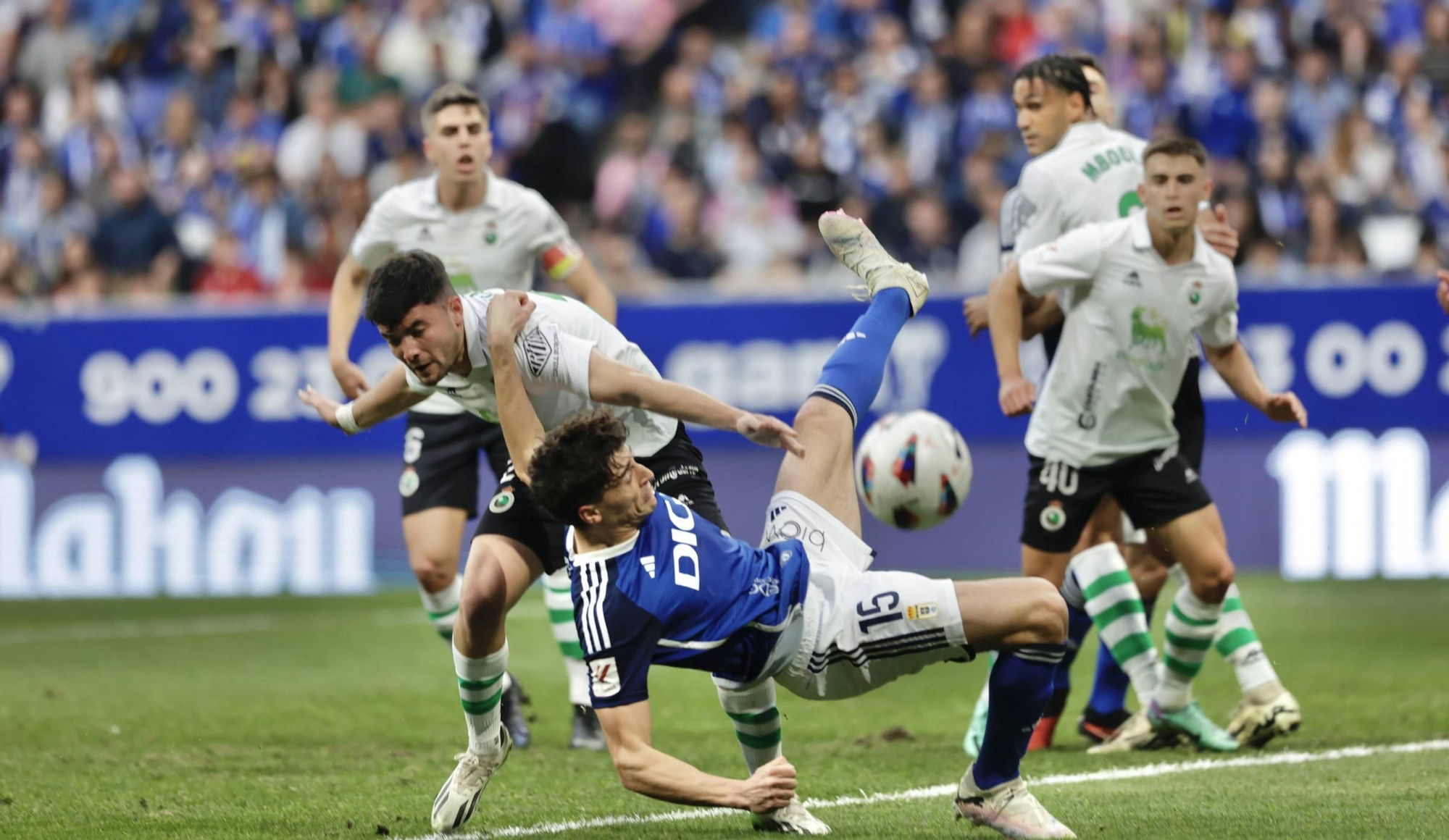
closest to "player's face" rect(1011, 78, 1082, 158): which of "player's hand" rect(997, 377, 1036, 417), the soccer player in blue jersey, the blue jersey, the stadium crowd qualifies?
"player's hand" rect(997, 377, 1036, 417)

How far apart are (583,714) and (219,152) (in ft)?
38.0

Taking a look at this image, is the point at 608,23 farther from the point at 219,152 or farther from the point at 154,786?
the point at 154,786

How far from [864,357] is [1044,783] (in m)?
1.63

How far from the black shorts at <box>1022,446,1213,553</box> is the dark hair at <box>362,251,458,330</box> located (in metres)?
2.71

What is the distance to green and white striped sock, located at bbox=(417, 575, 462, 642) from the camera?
789 centimetres

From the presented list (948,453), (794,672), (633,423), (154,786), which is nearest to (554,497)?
(794,672)

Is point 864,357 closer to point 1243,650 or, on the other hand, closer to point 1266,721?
point 1266,721

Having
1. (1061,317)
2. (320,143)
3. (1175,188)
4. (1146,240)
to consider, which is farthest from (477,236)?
(320,143)

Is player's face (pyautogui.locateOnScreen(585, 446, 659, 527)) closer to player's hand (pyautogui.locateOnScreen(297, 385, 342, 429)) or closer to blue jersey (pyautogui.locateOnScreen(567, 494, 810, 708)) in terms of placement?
blue jersey (pyautogui.locateOnScreen(567, 494, 810, 708))

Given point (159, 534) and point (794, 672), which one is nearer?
point (794, 672)

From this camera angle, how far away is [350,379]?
25.0 ft

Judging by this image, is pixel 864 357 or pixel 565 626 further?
pixel 565 626

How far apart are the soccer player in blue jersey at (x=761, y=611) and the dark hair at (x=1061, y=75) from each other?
2769 millimetres

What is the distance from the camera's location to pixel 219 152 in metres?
17.9
